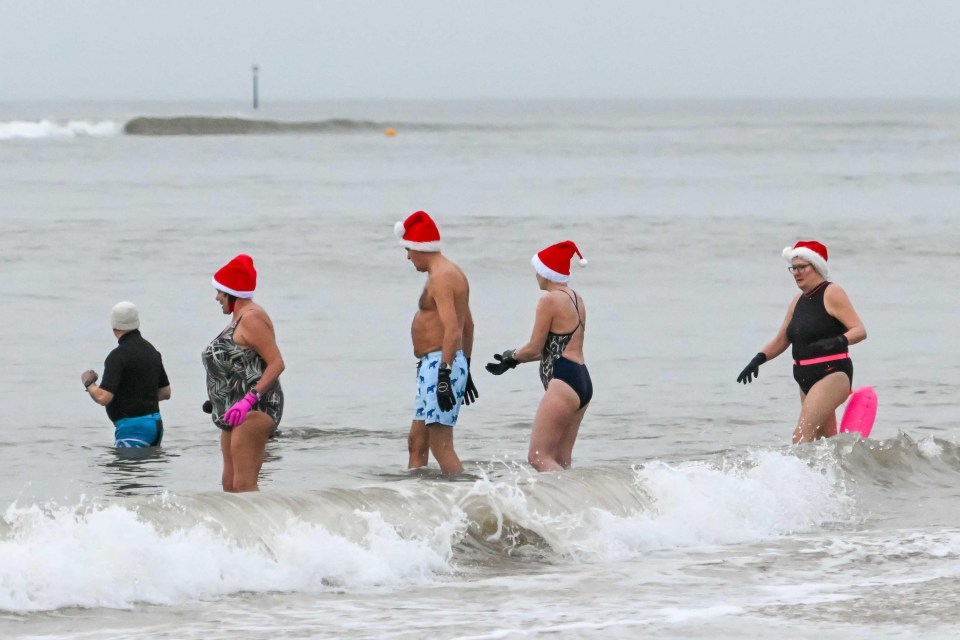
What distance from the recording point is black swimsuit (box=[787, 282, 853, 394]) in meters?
9.12

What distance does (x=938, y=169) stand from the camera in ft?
196

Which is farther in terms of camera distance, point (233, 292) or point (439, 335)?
point (439, 335)

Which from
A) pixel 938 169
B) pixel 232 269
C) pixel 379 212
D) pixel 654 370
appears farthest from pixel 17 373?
pixel 938 169

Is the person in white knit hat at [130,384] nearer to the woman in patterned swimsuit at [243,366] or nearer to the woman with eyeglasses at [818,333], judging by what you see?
the woman in patterned swimsuit at [243,366]

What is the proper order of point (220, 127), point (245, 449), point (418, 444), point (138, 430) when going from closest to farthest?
point (245, 449)
point (418, 444)
point (138, 430)
point (220, 127)

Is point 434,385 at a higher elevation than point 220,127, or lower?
lower

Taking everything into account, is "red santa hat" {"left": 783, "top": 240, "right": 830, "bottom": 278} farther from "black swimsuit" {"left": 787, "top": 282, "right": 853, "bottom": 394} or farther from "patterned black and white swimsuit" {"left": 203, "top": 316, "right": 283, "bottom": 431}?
"patterned black and white swimsuit" {"left": 203, "top": 316, "right": 283, "bottom": 431}

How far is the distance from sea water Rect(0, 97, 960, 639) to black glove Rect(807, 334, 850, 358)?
75 cm

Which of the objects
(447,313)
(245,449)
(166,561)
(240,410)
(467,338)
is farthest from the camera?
(467,338)

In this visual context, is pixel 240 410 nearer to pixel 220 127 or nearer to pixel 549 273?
pixel 549 273

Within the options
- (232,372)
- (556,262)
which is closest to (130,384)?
(232,372)

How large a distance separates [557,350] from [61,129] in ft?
308

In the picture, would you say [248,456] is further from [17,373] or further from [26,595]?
[17,373]

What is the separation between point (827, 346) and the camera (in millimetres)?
9125
